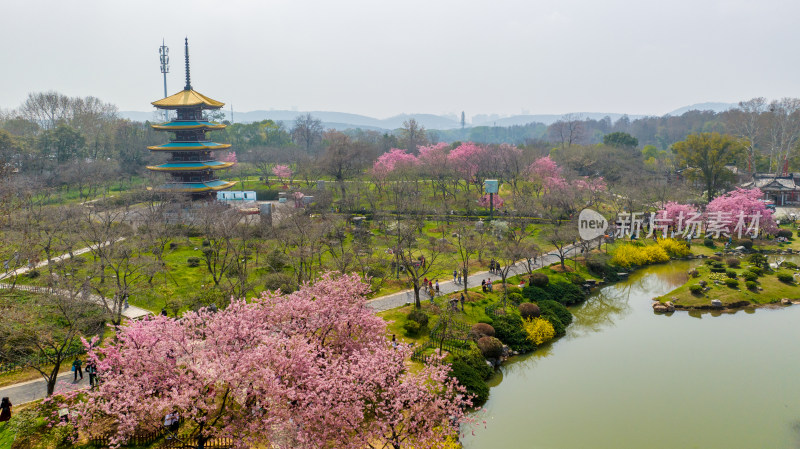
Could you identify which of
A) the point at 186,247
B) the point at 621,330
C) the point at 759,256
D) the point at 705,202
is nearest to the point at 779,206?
the point at 705,202

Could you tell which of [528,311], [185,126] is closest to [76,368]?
[528,311]

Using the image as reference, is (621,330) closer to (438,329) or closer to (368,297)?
(438,329)

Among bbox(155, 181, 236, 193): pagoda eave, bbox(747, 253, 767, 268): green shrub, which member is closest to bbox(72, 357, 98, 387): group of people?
bbox(155, 181, 236, 193): pagoda eave

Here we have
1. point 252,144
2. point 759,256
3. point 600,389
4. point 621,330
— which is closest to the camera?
point 600,389

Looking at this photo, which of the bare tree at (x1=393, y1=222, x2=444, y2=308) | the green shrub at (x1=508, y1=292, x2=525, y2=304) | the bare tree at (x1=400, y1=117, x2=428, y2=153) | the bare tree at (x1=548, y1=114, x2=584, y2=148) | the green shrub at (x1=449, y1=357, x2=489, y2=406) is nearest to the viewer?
the green shrub at (x1=449, y1=357, x2=489, y2=406)

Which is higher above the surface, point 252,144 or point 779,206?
point 252,144

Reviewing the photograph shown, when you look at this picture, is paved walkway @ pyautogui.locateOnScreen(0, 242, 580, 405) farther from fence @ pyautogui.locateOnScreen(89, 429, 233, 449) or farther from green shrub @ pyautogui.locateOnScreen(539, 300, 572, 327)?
green shrub @ pyautogui.locateOnScreen(539, 300, 572, 327)
